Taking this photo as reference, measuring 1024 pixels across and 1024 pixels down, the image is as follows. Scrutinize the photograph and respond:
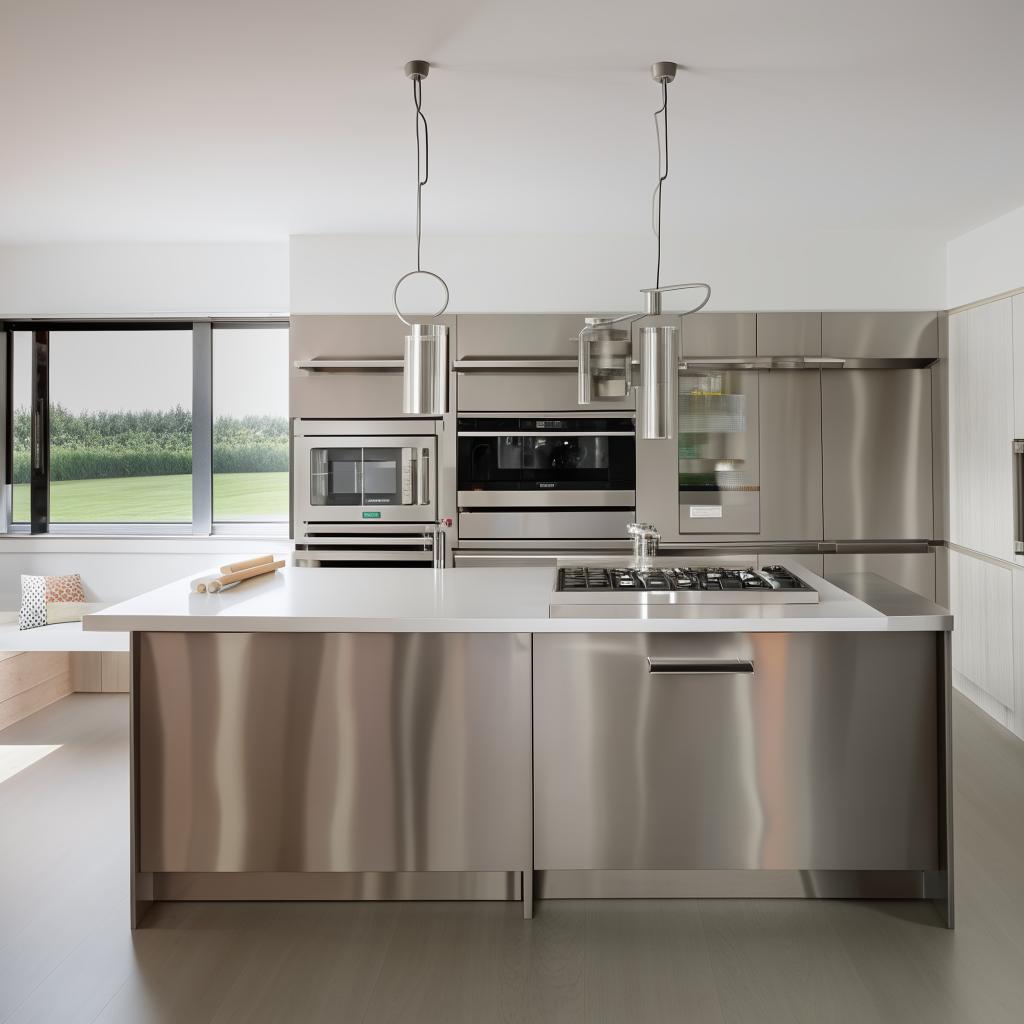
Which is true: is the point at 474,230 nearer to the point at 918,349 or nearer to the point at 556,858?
the point at 918,349

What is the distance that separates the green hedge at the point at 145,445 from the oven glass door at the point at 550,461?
131cm

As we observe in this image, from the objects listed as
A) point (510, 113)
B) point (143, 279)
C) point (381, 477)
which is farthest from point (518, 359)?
point (143, 279)

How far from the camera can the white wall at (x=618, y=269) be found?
457 cm

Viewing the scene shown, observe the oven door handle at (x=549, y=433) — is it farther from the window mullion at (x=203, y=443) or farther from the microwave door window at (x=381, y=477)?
the window mullion at (x=203, y=443)

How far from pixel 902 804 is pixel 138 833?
206 centimetres

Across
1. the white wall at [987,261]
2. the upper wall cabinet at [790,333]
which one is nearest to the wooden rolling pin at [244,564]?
the upper wall cabinet at [790,333]

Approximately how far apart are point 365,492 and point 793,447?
2241mm

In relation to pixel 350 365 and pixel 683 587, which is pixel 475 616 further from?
pixel 350 365

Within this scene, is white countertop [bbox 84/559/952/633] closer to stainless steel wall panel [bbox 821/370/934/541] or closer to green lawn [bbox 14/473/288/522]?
stainless steel wall panel [bbox 821/370/934/541]

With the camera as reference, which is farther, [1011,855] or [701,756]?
[1011,855]

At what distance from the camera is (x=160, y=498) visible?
538 centimetres

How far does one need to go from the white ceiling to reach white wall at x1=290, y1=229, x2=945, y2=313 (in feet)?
0.50

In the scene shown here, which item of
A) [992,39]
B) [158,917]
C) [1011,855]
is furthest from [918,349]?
[158,917]

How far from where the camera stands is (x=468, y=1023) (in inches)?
77.5
